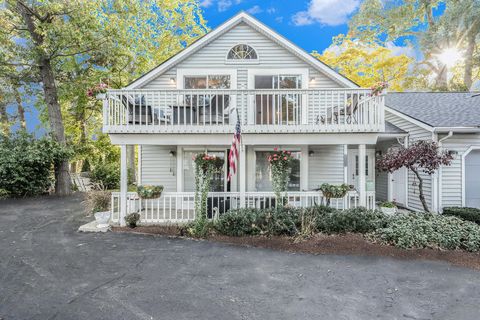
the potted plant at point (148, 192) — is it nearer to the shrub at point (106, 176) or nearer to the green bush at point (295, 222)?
the green bush at point (295, 222)

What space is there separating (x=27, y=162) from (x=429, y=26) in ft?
86.4

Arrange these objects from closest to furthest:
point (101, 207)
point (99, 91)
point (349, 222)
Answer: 1. point (349, 222)
2. point (99, 91)
3. point (101, 207)

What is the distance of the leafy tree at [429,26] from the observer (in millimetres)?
16875

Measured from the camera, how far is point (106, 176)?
15.3 meters

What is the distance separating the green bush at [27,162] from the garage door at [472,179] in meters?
15.9

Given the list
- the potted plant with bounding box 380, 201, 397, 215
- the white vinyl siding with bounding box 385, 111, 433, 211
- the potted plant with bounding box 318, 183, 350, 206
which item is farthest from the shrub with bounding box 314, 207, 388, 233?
the white vinyl siding with bounding box 385, 111, 433, 211

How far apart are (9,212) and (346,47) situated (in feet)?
78.1

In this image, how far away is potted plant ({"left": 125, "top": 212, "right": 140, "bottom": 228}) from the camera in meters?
6.87

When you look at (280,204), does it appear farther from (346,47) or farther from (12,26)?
(346,47)

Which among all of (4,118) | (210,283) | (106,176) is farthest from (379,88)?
(4,118)

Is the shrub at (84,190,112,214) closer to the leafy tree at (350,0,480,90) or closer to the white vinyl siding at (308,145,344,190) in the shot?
the white vinyl siding at (308,145,344,190)

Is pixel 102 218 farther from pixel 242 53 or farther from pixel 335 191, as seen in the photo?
pixel 242 53

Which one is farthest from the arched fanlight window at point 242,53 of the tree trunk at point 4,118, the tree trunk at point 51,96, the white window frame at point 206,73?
the tree trunk at point 4,118

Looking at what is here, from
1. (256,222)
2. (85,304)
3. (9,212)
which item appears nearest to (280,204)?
(256,222)
